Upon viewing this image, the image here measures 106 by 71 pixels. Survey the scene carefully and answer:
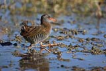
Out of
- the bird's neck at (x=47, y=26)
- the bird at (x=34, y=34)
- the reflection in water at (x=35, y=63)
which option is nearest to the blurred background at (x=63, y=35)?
the reflection in water at (x=35, y=63)

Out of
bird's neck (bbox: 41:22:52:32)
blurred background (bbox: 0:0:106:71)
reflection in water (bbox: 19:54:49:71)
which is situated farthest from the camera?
bird's neck (bbox: 41:22:52:32)

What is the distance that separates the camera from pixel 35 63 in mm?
9172

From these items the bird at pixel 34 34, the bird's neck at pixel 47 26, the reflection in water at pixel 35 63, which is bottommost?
the reflection in water at pixel 35 63

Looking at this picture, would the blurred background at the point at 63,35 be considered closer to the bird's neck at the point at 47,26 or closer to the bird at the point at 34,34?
the bird at the point at 34,34

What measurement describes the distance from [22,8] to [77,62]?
1004cm

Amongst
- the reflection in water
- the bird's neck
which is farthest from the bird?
the reflection in water

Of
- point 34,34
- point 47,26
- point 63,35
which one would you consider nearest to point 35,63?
point 34,34

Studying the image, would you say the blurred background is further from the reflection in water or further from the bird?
the bird

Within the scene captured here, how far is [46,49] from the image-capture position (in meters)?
10.8

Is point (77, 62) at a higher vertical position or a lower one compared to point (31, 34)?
lower

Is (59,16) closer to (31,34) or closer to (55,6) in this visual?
(55,6)

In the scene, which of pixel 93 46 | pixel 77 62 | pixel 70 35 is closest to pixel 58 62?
pixel 77 62

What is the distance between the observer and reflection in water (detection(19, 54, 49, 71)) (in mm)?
8719

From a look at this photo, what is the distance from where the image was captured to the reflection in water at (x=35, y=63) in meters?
8.72
